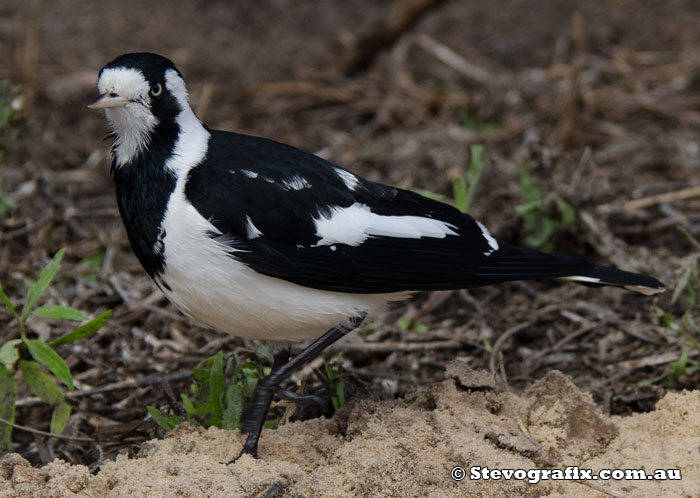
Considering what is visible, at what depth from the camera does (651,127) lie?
5.98 metres

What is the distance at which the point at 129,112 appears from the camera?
9.40 ft

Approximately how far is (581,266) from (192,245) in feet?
4.47

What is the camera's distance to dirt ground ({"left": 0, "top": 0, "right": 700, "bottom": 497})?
2.65 metres

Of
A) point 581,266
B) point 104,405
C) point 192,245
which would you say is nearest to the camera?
point 192,245

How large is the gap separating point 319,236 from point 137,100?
0.74 meters

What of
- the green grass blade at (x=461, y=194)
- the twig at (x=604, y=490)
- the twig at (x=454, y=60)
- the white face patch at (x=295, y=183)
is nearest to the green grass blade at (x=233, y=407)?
the white face patch at (x=295, y=183)

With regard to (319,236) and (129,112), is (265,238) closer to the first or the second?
(319,236)

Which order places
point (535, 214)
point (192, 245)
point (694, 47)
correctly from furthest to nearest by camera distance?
point (694, 47)
point (535, 214)
point (192, 245)

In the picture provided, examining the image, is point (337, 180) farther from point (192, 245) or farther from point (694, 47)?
point (694, 47)

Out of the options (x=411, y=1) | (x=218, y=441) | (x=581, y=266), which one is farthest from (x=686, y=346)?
(x=411, y=1)

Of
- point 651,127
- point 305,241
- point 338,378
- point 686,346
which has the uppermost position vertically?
point 305,241

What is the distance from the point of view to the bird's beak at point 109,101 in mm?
2783

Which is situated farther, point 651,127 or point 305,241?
point 651,127

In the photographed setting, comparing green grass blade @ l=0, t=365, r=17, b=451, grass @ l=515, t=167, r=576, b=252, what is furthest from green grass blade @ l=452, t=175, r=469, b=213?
green grass blade @ l=0, t=365, r=17, b=451
